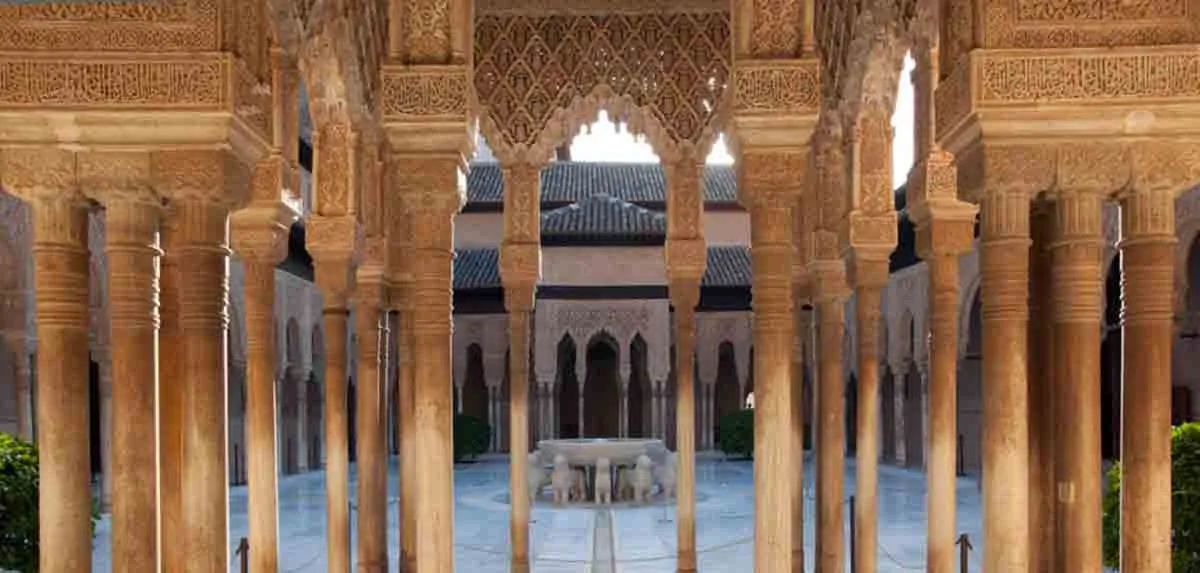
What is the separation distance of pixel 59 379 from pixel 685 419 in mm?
6455

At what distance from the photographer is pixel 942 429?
298 inches

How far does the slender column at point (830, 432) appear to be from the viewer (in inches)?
357

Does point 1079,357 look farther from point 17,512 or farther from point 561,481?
point 561,481

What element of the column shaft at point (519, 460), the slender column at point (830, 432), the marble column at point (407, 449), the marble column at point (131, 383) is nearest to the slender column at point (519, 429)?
the column shaft at point (519, 460)

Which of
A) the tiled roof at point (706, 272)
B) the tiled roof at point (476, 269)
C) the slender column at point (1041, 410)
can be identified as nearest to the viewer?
the slender column at point (1041, 410)

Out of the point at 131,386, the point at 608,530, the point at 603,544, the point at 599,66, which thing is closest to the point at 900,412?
the point at 608,530

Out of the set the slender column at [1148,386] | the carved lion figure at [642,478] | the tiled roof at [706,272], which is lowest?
the carved lion figure at [642,478]

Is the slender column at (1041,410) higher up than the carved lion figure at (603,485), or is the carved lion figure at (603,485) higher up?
the slender column at (1041,410)

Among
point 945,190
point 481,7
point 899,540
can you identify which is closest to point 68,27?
point 945,190

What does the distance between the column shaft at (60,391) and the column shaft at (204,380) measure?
19.7 inches

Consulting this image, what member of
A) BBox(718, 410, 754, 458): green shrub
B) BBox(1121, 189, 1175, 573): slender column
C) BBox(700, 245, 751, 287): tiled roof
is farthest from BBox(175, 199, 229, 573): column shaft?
BBox(700, 245, 751, 287): tiled roof

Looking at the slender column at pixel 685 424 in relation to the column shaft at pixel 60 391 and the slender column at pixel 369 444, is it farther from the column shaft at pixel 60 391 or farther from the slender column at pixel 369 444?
the column shaft at pixel 60 391

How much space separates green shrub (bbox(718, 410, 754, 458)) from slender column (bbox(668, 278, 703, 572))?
18.1 meters

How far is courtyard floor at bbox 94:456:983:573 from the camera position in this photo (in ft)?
43.3
